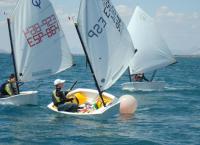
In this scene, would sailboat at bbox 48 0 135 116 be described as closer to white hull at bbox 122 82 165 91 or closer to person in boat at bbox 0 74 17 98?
person in boat at bbox 0 74 17 98

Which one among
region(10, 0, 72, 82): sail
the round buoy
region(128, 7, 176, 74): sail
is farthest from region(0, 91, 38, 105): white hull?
region(128, 7, 176, 74): sail

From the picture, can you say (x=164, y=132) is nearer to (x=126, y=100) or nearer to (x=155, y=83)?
(x=126, y=100)

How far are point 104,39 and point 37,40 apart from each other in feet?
13.4

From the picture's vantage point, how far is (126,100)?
22094mm

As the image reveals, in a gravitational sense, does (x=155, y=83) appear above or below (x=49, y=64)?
below

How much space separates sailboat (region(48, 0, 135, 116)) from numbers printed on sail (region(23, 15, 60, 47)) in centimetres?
328

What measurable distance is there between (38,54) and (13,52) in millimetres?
1359

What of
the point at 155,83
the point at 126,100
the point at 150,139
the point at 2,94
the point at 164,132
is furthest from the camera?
the point at 155,83

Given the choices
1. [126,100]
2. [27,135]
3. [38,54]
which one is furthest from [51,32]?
[27,135]

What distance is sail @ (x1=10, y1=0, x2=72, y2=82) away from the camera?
24.3 meters

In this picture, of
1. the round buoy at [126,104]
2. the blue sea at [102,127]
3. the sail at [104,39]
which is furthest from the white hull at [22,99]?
the round buoy at [126,104]

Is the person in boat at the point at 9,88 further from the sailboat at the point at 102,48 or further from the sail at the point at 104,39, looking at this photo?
the sail at the point at 104,39

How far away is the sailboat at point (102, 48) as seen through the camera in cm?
2092

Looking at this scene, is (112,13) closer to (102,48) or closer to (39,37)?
(102,48)
